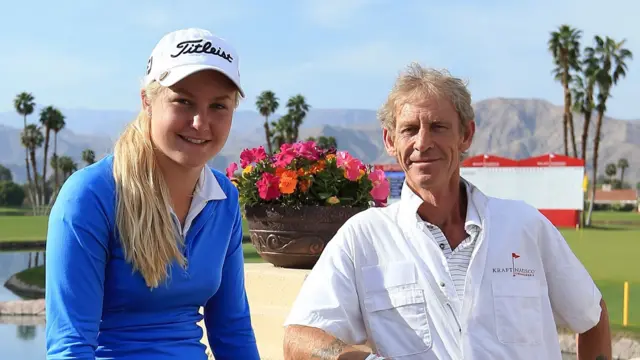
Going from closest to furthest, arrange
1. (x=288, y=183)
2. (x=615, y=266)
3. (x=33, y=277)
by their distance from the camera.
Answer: (x=288, y=183) < (x=615, y=266) < (x=33, y=277)

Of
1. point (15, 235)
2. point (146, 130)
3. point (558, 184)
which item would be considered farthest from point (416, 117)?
point (558, 184)

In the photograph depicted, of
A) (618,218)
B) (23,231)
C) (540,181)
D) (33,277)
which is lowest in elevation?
(23,231)

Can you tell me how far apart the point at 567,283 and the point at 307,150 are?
2842 millimetres

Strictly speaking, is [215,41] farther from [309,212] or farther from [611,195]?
[611,195]

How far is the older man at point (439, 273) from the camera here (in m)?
2.04

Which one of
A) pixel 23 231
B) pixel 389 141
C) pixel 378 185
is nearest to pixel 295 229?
pixel 378 185

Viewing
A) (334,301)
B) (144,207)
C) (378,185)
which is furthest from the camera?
(378,185)

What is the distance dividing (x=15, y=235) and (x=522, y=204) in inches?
1524

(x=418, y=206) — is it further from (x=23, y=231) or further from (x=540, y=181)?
(x=540, y=181)

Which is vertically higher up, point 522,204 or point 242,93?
point 242,93

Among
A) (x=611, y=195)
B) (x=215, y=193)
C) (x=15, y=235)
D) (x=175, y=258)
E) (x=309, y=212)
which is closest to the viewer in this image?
(x=175, y=258)

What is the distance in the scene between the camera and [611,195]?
11331 cm

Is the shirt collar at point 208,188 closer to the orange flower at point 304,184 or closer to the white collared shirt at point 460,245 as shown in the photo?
the white collared shirt at point 460,245

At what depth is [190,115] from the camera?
195cm
